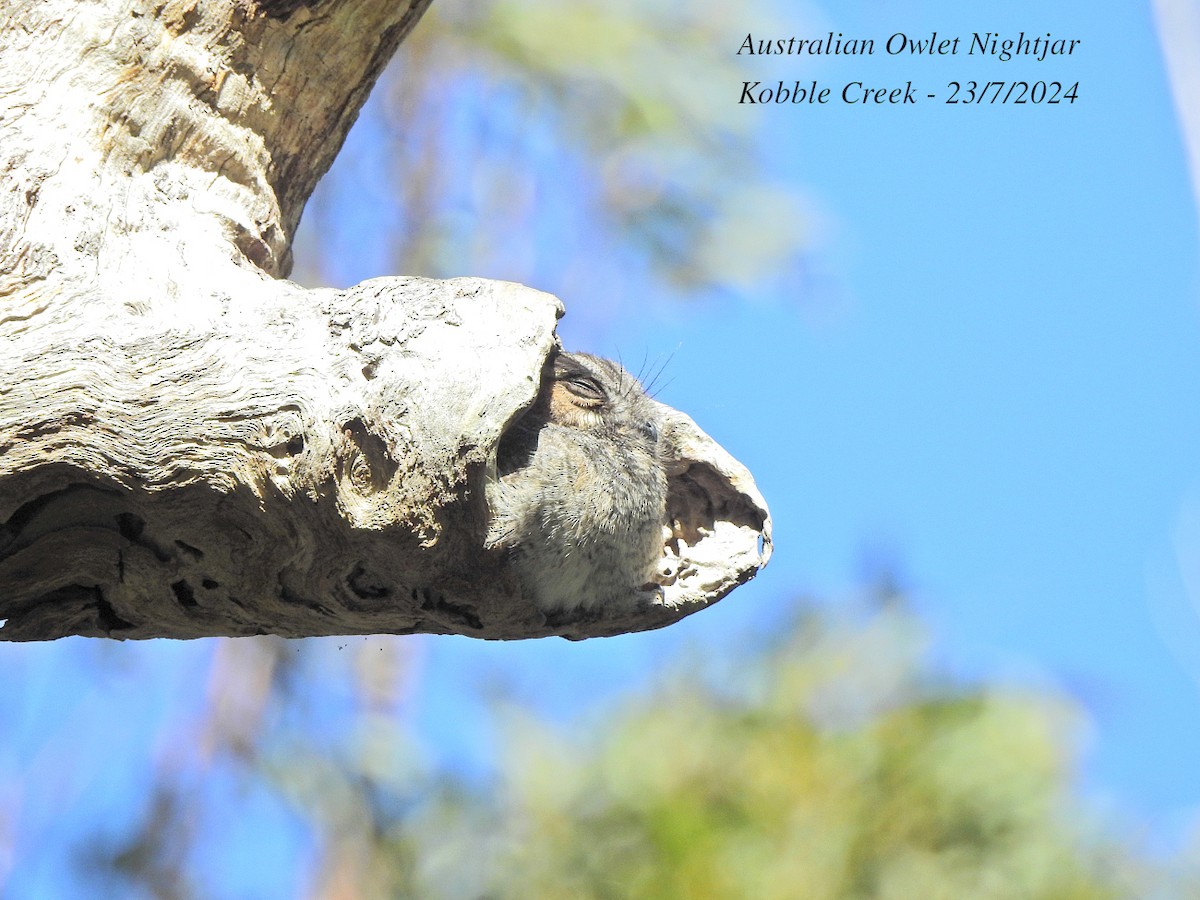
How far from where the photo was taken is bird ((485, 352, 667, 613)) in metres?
2.20

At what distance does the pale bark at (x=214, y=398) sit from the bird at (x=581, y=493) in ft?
0.18

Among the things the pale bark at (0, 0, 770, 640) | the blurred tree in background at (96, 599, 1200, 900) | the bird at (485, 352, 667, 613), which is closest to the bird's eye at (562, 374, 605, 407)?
the bird at (485, 352, 667, 613)

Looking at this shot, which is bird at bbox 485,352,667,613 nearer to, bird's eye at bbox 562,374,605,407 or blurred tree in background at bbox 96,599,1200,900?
bird's eye at bbox 562,374,605,407

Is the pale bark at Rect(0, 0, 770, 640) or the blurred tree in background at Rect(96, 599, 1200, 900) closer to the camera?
the pale bark at Rect(0, 0, 770, 640)

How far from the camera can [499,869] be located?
634 cm

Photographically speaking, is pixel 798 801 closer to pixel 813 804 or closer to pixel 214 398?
pixel 813 804

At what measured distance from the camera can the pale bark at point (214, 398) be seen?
2.06 metres

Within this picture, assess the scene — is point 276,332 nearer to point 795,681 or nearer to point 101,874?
point 795,681

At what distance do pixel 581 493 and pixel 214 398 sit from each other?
2.11ft

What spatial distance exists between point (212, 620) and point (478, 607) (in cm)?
54

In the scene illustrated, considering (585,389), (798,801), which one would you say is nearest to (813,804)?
(798,801)

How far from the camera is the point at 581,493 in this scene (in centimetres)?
227

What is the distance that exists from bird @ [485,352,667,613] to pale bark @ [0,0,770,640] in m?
0.05

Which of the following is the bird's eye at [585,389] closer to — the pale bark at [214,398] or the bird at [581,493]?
the bird at [581,493]
